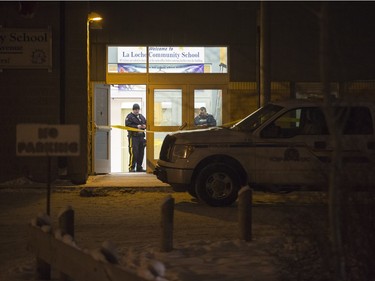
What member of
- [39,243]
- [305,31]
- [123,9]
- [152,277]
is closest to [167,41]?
[123,9]

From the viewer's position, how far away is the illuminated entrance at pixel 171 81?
17203 mm

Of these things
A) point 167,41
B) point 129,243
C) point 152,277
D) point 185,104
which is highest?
point 167,41

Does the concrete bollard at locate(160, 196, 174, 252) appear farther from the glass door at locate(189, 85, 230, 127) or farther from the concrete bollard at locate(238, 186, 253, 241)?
the glass door at locate(189, 85, 230, 127)

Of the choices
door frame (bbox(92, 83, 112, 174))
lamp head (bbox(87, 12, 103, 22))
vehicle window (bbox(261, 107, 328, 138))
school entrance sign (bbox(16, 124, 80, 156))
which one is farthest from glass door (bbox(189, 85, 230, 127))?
school entrance sign (bbox(16, 124, 80, 156))

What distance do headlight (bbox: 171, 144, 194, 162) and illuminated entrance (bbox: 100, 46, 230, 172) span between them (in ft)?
16.5

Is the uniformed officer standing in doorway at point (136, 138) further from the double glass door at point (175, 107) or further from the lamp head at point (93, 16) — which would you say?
the lamp head at point (93, 16)

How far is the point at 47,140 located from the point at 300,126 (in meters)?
6.07

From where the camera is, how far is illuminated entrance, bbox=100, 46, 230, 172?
17203 mm

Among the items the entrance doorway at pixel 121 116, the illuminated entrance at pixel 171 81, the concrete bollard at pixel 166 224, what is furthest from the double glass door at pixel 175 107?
the concrete bollard at pixel 166 224

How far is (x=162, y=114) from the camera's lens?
17547 millimetres

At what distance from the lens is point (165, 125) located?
57.4 feet

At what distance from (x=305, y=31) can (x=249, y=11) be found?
1597mm

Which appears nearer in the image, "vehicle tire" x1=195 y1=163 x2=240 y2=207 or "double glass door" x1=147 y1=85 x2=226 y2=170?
"vehicle tire" x1=195 y1=163 x2=240 y2=207

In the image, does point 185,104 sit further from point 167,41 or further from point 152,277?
point 152,277
